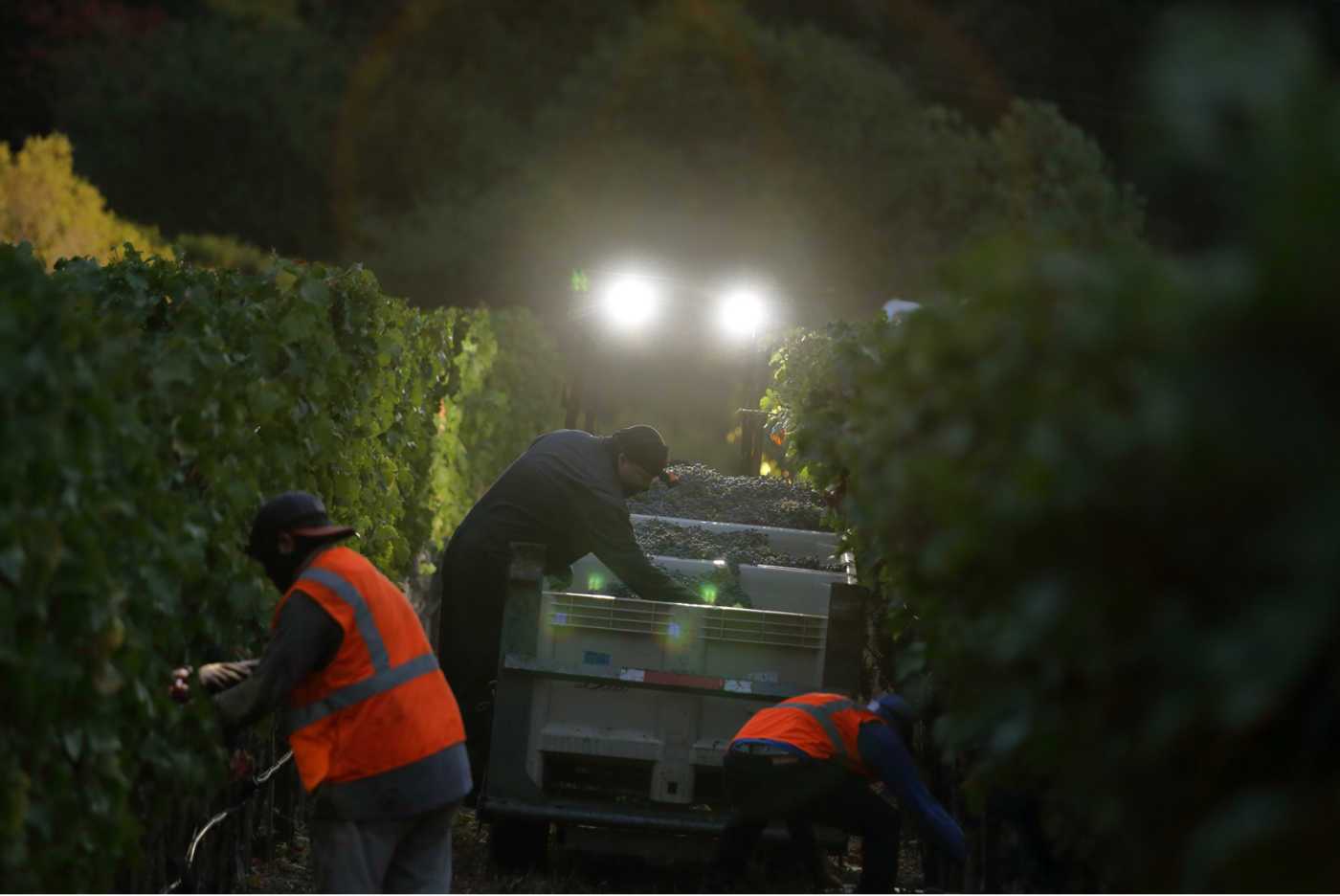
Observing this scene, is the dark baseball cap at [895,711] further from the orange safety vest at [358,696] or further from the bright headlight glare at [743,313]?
the bright headlight glare at [743,313]

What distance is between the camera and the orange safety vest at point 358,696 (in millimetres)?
6020

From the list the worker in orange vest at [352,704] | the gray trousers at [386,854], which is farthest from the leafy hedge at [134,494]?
the gray trousers at [386,854]

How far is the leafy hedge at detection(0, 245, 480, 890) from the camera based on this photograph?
16.0 ft

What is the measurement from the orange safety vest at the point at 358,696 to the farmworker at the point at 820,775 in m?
1.70

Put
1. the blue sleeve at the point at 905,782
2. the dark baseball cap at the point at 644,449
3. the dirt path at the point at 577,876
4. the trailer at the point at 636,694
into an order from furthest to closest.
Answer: the dark baseball cap at the point at 644,449
the dirt path at the point at 577,876
the trailer at the point at 636,694
the blue sleeve at the point at 905,782

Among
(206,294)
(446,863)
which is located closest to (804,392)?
(206,294)

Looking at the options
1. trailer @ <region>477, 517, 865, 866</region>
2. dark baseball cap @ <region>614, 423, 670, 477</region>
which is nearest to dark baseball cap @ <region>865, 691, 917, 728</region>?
trailer @ <region>477, 517, 865, 866</region>

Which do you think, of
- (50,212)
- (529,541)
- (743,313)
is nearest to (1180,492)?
(529,541)

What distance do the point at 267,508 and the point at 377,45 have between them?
49.2 metres

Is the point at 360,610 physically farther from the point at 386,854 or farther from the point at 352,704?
the point at 386,854

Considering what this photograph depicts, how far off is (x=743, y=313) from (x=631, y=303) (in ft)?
2.89

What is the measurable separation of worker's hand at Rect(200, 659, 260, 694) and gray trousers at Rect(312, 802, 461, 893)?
0.58 m

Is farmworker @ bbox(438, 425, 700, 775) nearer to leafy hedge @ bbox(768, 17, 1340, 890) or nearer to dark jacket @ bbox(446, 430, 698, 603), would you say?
dark jacket @ bbox(446, 430, 698, 603)

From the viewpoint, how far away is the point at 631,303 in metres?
15.3
